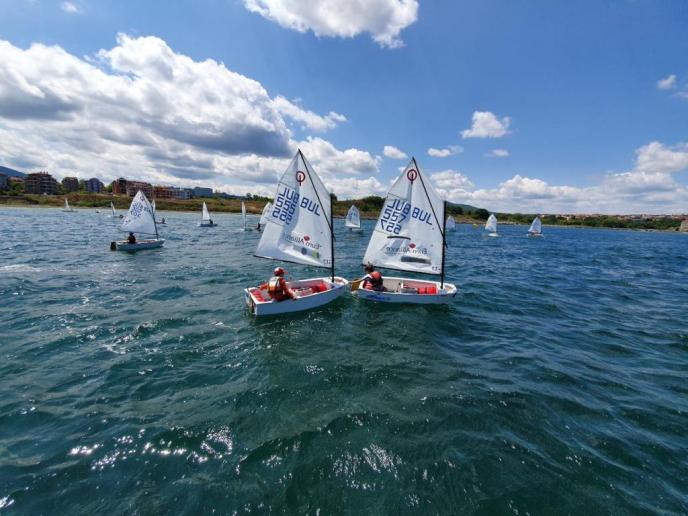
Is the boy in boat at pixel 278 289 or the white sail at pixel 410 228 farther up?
the white sail at pixel 410 228

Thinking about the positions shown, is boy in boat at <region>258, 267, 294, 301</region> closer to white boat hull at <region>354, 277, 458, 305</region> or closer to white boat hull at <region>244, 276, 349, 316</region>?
white boat hull at <region>244, 276, 349, 316</region>

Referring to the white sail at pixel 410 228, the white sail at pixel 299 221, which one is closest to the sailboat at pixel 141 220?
the white sail at pixel 299 221

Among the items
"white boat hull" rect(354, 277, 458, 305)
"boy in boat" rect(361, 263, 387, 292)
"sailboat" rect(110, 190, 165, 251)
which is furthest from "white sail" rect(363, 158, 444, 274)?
"sailboat" rect(110, 190, 165, 251)

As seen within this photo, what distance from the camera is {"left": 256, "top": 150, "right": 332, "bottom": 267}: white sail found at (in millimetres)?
A: 18844

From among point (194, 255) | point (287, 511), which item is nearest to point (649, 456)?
point (287, 511)

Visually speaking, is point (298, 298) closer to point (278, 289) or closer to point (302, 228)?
point (278, 289)

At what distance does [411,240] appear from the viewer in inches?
795

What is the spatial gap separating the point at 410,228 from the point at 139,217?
36.0 meters

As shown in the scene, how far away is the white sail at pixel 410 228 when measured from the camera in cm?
1936

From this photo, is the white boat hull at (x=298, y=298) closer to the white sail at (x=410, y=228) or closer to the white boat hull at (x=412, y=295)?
the white boat hull at (x=412, y=295)

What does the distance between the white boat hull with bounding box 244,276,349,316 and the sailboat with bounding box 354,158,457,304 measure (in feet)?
5.62

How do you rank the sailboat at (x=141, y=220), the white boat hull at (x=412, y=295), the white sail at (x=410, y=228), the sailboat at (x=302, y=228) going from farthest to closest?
the sailboat at (x=141, y=220) < the white sail at (x=410, y=228) < the sailboat at (x=302, y=228) < the white boat hull at (x=412, y=295)

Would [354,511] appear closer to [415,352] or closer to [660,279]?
[415,352]

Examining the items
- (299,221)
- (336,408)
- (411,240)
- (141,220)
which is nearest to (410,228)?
(411,240)
